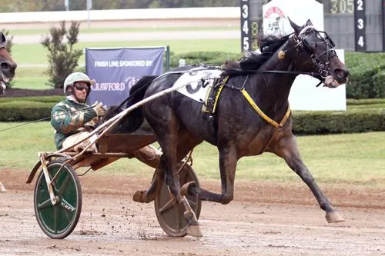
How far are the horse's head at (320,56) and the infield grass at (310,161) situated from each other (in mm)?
5000

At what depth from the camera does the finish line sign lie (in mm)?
18891

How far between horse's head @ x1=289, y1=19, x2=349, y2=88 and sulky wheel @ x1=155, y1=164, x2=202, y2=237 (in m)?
1.69

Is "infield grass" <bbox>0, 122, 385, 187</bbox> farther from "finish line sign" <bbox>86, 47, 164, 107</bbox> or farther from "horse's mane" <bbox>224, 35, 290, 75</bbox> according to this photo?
"horse's mane" <bbox>224, 35, 290, 75</bbox>

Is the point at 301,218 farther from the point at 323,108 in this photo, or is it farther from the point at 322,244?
the point at 323,108

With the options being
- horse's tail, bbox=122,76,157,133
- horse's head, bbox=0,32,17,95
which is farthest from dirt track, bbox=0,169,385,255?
horse's head, bbox=0,32,17,95

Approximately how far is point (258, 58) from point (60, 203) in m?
2.11

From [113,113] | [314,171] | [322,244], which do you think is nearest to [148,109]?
[113,113]

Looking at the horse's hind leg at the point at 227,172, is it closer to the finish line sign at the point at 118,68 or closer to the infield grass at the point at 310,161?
the infield grass at the point at 310,161

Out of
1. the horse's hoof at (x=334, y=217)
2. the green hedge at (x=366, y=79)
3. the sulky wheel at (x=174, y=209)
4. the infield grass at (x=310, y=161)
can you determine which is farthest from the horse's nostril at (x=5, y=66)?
the green hedge at (x=366, y=79)

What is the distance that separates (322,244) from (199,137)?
4.61 ft

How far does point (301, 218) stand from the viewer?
11.4 metres

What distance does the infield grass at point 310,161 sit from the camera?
46.9ft

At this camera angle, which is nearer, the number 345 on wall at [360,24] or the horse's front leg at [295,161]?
the horse's front leg at [295,161]

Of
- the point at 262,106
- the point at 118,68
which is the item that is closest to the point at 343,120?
the point at 118,68
